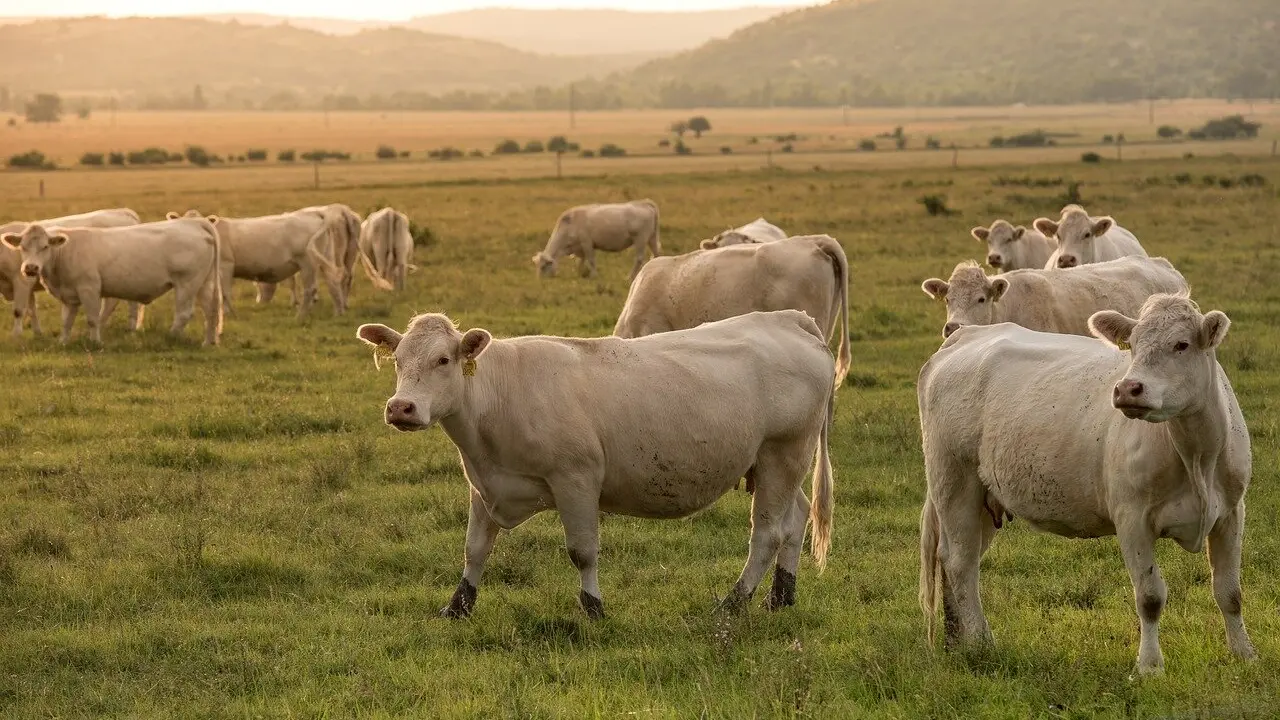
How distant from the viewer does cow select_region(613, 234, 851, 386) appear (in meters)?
13.1

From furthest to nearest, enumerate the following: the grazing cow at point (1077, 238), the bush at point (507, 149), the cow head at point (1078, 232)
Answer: the bush at point (507, 149) → the cow head at point (1078, 232) → the grazing cow at point (1077, 238)

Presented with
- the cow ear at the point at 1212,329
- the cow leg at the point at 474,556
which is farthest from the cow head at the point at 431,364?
the cow ear at the point at 1212,329

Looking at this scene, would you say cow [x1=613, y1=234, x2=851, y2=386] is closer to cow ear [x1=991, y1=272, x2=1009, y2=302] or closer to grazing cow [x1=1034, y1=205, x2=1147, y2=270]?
cow ear [x1=991, y1=272, x2=1009, y2=302]

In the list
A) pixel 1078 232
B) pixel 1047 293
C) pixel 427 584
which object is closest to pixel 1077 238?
pixel 1078 232

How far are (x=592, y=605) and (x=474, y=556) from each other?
0.80 metres

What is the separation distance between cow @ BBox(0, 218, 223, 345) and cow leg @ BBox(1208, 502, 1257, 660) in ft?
48.3

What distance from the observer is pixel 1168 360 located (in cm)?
577

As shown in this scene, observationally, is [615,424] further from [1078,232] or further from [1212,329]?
[1078,232]

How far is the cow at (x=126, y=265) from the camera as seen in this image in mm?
17719

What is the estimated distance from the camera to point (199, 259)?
18.7m

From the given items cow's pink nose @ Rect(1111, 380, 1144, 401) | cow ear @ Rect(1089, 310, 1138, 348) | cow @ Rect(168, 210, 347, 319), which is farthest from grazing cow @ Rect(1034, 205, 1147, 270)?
cow @ Rect(168, 210, 347, 319)

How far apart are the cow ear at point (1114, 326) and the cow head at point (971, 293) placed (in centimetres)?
504

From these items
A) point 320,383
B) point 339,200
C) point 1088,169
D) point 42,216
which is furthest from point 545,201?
point 320,383

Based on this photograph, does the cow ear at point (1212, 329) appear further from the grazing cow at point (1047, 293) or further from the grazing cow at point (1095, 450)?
the grazing cow at point (1047, 293)
